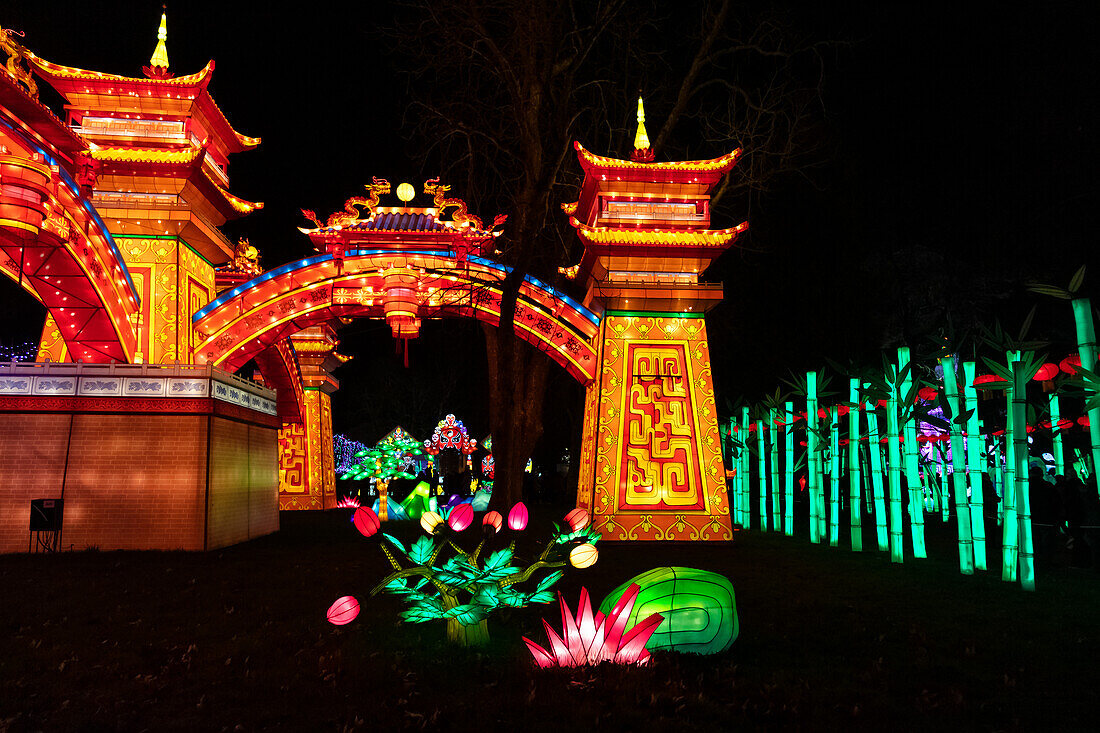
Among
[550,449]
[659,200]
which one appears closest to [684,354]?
[659,200]

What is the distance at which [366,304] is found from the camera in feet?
47.8

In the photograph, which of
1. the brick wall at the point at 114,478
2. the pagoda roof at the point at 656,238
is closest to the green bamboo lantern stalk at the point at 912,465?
the pagoda roof at the point at 656,238

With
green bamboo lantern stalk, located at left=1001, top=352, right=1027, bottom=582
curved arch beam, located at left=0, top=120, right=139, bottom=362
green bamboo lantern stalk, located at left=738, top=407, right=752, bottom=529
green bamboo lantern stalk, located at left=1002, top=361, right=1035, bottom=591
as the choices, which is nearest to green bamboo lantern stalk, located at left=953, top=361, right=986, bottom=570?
green bamboo lantern stalk, located at left=1001, top=352, right=1027, bottom=582

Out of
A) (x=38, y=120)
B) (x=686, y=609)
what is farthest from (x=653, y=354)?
(x=38, y=120)

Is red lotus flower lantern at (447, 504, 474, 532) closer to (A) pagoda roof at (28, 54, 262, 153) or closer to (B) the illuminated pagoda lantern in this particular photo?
(B) the illuminated pagoda lantern

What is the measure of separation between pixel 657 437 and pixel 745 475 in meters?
7.08

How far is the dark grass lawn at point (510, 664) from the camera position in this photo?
14.2 feet

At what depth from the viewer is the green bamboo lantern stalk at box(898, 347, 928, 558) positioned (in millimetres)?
10773

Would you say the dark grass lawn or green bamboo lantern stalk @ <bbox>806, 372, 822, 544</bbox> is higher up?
green bamboo lantern stalk @ <bbox>806, 372, 822, 544</bbox>

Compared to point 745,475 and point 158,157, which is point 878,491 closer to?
point 745,475

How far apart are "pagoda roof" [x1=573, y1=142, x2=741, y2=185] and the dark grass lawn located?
6422mm

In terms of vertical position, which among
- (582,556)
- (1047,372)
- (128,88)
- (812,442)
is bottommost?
(582,556)

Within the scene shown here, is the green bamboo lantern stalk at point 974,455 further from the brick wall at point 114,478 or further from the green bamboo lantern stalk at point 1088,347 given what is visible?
the brick wall at point 114,478

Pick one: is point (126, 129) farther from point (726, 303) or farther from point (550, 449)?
point (550, 449)
